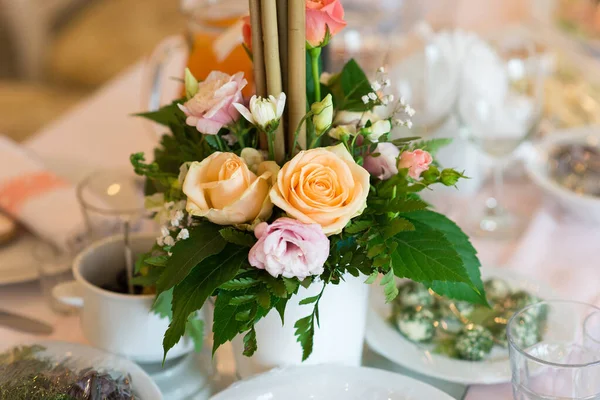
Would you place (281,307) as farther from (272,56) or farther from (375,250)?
(272,56)

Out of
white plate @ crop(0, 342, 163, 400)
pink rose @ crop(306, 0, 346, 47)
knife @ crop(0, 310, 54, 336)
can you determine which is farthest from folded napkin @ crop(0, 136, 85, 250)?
pink rose @ crop(306, 0, 346, 47)

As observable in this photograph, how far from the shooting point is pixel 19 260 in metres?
0.84

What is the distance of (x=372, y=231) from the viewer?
523 mm

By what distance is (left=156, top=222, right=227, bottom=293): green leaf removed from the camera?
0.51 meters

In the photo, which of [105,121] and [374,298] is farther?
[105,121]

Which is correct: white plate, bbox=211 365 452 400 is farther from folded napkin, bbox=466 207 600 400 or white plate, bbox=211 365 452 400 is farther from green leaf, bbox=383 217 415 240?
folded napkin, bbox=466 207 600 400

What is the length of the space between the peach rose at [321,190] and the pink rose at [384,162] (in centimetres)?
5

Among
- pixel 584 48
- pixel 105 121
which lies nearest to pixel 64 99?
pixel 105 121

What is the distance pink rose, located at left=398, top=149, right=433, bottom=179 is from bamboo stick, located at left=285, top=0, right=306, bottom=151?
0.28 feet

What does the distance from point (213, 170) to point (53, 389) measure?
21 cm

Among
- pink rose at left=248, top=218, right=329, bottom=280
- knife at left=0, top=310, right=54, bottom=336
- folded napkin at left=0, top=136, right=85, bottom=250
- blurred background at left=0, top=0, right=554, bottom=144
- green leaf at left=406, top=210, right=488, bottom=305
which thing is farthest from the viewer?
blurred background at left=0, top=0, right=554, bottom=144

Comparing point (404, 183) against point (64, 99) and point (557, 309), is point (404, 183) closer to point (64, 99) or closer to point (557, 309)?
point (557, 309)

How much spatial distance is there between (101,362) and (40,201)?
35cm

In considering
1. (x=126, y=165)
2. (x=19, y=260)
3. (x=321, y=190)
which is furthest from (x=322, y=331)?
(x=126, y=165)
